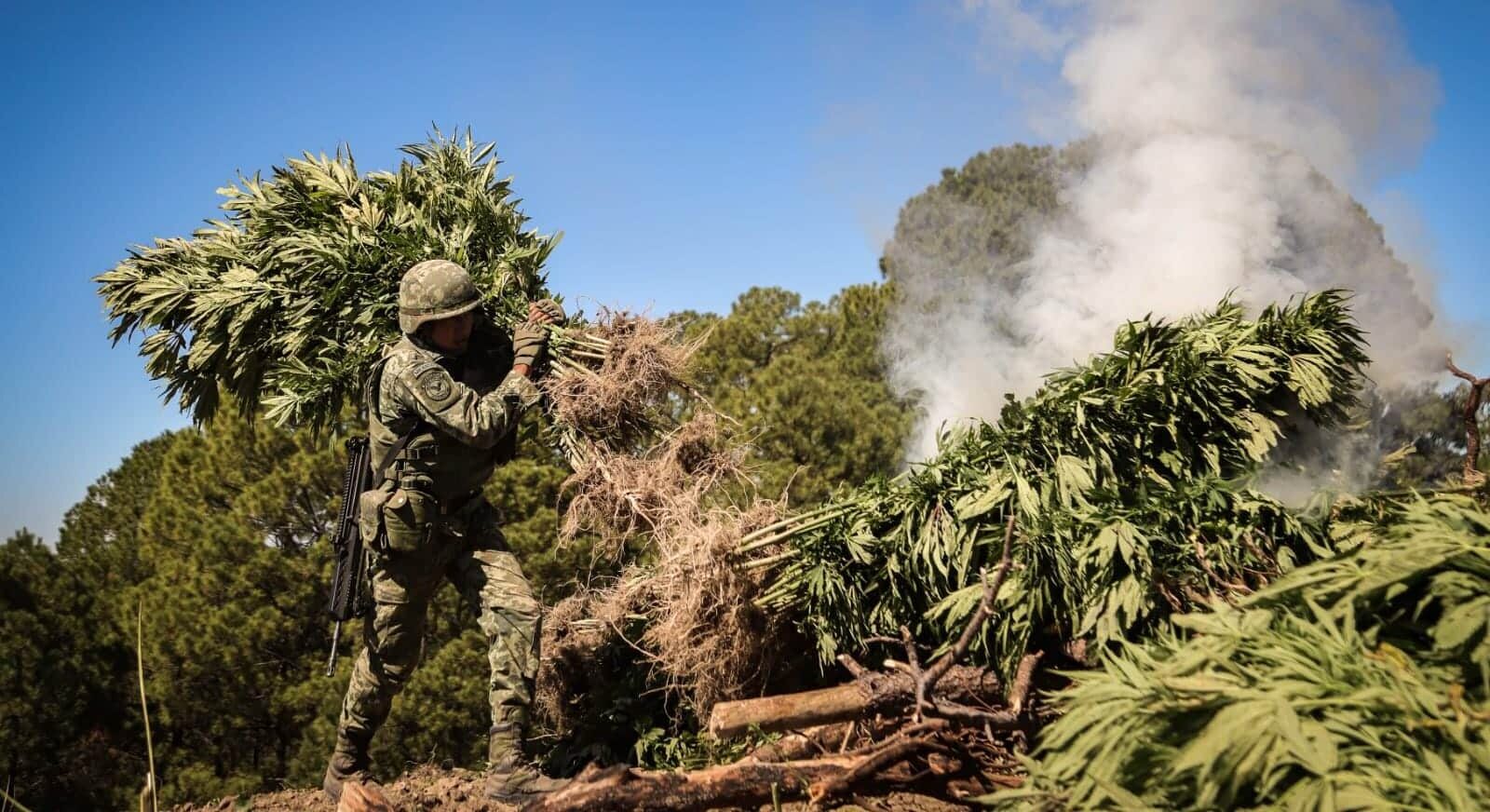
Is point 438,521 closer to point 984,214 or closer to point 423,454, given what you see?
point 423,454

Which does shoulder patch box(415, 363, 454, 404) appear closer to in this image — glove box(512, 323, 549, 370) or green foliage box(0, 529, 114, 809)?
glove box(512, 323, 549, 370)

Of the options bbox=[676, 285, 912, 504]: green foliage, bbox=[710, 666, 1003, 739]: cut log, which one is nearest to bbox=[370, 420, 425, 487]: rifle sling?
bbox=[710, 666, 1003, 739]: cut log

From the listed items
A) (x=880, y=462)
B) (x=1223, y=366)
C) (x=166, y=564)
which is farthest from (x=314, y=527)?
(x=1223, y=366)

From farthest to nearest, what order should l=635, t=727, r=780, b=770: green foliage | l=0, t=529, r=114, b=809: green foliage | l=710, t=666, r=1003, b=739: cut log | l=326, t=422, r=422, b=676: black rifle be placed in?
l=0, t=529, r=114, b=809: green foliage, l=326, t=422, r=422, b=676: black rifle, l=635, t=727, r=780, b=770: green foliage, l=710, t=666, r=1003, b=739: cut log

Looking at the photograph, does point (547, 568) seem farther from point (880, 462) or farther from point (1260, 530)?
point (1260, 530)

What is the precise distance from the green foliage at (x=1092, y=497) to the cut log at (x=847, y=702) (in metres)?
0.18

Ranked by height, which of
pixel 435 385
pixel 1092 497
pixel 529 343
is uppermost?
pixel 529 343

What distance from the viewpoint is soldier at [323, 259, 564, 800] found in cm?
558

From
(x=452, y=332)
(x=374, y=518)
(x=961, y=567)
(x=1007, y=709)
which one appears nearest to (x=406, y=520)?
(x=374, y=518)

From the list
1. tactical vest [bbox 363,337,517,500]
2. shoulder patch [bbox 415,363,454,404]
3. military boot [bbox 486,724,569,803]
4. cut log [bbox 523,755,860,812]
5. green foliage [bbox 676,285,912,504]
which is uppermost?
green foliage [bbox 676,285,912,504]

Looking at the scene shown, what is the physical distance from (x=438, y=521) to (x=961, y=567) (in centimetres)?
303

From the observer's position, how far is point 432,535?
227 inches

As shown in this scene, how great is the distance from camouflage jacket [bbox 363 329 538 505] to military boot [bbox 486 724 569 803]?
141cm

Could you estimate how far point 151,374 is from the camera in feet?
22.7
